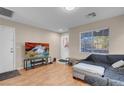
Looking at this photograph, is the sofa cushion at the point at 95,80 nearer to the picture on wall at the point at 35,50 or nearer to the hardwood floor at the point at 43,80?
the hardwood floor at the point at 43,80

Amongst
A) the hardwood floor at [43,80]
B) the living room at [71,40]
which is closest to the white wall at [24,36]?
the living room at [71,40]

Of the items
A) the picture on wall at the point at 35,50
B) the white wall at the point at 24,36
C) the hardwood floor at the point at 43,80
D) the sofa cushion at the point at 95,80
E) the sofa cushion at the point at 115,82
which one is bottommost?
the hardwood floor at the point at 43,80

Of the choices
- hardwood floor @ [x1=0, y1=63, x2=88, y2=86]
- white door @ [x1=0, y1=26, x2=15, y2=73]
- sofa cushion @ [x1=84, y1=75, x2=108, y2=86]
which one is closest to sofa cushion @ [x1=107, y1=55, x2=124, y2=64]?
sofa cushion @ [x1=84, y1=75, x2=108, y2=86]

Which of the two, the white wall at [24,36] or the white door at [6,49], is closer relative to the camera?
the white door at [6,49]

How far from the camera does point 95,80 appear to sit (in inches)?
99.5

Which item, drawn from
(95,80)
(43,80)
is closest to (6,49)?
(43,80)

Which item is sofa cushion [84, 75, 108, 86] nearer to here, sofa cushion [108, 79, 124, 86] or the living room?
the living room

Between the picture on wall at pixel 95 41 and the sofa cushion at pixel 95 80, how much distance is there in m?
1.76

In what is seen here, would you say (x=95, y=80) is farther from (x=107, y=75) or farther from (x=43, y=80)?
(x=43, y=80)

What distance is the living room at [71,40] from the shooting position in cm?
296

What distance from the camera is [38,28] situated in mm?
5473

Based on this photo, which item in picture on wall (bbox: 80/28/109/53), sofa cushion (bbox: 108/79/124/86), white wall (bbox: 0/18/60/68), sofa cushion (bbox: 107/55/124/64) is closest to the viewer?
sofa cushion (bbox: 108/79/124/86)

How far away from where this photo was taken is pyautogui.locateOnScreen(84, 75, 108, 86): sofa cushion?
2.30 metres
